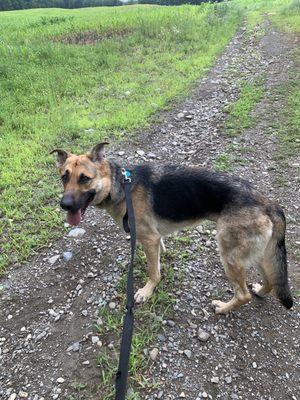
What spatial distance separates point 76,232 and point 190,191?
2167mm

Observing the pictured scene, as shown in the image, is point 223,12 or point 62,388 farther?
point 223,12

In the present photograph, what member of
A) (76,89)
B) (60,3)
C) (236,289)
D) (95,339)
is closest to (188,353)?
(236,289)

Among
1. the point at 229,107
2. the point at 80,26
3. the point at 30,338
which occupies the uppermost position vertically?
the point at 80,26

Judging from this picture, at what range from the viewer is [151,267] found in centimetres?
412

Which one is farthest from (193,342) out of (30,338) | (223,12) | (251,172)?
(223,12)

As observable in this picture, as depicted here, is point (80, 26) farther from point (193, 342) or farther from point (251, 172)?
point (193, 342)

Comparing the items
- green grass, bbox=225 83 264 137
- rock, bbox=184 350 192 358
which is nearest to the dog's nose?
rock, bbox=184 350 192 358

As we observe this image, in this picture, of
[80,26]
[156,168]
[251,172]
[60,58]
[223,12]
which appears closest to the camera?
[156,168]

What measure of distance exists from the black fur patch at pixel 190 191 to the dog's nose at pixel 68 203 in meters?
0.93

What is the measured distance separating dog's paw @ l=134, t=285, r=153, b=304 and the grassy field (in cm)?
177

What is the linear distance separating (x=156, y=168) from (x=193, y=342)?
2094 millimetres

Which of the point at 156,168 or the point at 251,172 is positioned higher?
the point at 156,168

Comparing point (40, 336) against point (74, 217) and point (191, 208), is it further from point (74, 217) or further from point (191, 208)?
point (191, 208)

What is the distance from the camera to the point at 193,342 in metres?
3.66
